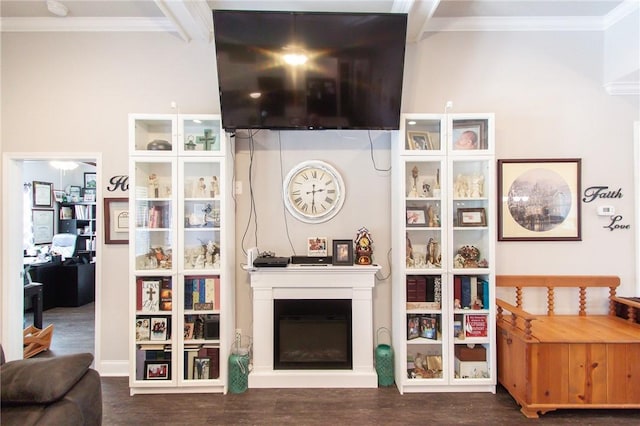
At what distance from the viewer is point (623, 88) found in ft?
10.3

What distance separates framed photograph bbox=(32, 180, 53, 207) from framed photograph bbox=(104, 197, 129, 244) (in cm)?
458

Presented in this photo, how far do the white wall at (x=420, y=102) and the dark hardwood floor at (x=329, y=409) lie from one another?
2.08 feet

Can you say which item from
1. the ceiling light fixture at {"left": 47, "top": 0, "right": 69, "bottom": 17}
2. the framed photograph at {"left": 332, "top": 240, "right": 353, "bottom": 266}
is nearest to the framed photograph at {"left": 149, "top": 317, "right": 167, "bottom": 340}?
the framed photograph at {"left": 332, "top": 240, "right": 353, "bottom": 266}

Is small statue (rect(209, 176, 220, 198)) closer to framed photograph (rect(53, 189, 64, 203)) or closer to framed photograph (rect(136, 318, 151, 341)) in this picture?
framed photograph (rect(136, 318, 151, 341))

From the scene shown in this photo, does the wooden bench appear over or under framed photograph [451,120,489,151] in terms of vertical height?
under

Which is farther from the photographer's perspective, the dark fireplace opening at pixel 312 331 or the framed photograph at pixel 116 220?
the framed photograph at pixel 116 220

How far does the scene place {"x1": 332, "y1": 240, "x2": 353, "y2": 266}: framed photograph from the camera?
3033 millimetres

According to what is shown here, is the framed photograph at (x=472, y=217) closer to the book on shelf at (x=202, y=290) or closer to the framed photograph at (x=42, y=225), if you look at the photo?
the book on shelf at (x=202, y=290)

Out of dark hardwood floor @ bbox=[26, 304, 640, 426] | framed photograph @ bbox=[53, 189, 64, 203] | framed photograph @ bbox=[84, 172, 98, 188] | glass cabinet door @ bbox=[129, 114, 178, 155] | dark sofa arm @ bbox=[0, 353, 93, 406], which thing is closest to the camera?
dark sofa arm @ bbox=[0, 353, 93, 406]

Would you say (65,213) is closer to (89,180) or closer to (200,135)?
(89,180)

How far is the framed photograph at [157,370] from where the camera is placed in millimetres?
2879

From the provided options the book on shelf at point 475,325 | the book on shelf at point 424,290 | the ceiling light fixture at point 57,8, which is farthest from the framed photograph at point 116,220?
the book on shelf at point 475,325

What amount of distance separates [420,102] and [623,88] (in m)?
1.83

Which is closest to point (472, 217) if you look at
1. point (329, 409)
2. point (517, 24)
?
point (517, 24)
